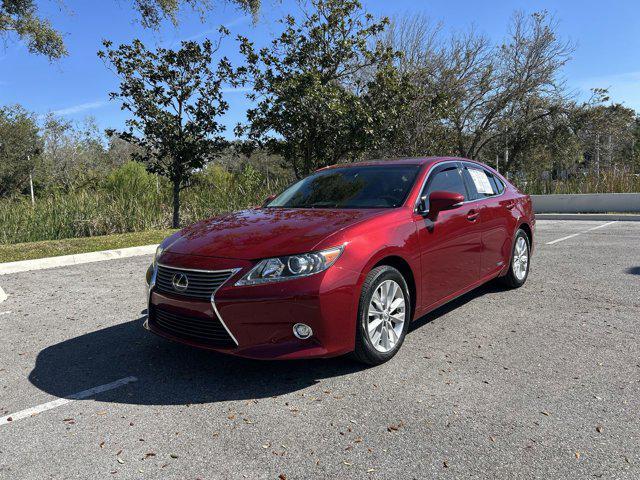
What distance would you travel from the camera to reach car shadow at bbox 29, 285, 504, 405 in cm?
337

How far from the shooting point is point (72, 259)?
8.98 metres

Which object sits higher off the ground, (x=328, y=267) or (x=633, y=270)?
(x=328, y=267)

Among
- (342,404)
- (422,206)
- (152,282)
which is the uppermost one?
(422,206)

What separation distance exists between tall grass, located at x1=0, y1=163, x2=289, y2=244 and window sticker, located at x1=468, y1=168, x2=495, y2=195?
10.3 meters

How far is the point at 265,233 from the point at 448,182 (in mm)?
2104

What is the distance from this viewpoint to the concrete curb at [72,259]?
27.1 ft

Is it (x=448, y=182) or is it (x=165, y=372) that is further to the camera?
(x=448, y=182)

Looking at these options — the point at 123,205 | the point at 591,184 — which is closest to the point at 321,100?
the point at 123,205

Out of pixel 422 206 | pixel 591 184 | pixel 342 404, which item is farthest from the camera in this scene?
pixel 591 184

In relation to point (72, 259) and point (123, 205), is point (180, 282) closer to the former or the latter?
point (72, 259)

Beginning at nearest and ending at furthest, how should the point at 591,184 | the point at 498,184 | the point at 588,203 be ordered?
the point at 498,184
the point at 588,203
the point at 591,184

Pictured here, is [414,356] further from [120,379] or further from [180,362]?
[120,379]

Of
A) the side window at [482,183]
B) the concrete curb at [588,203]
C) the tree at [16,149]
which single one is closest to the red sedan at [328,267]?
the side window at [482,183]

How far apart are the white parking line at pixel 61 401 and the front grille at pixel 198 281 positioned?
71 cm
